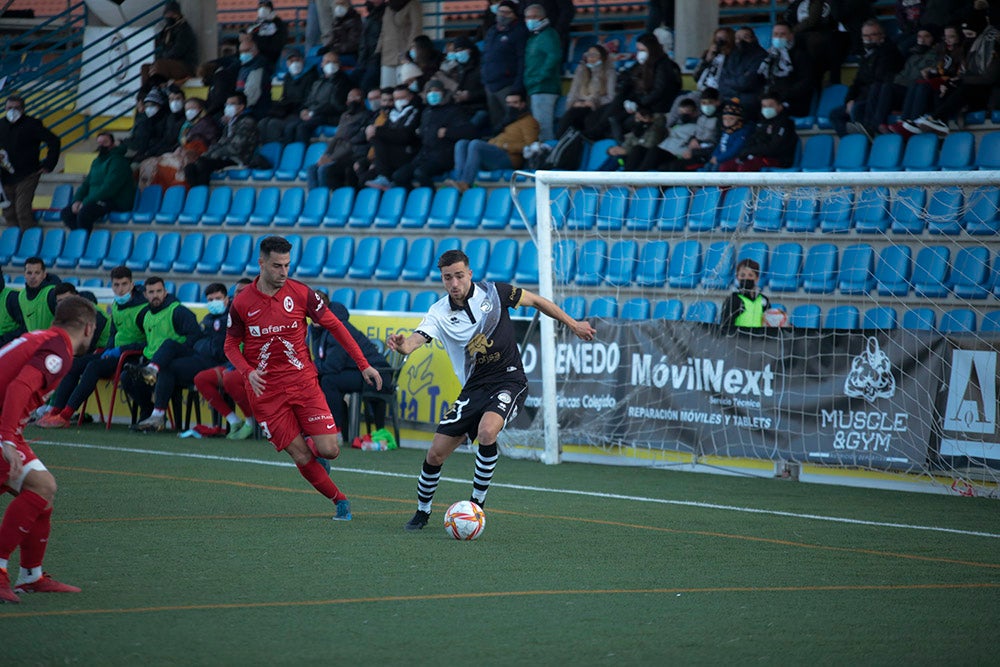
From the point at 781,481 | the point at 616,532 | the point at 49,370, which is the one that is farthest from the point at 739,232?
the point at 49,370

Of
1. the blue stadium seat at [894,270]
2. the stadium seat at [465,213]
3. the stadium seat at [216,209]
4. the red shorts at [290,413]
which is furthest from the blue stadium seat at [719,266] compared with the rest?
the stadium seat at [216,209]

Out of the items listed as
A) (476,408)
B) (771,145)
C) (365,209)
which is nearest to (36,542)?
(476,408)

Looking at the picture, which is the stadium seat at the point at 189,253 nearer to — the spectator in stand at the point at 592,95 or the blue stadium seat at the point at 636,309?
the spectator in stand at the point at 592,95

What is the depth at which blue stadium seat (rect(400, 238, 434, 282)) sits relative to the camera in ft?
59.4

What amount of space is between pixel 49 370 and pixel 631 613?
3009 mm

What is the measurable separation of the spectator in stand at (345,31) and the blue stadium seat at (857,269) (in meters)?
10.7

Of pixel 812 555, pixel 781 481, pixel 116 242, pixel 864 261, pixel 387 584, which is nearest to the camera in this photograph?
pixel 387 584

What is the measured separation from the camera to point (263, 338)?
932 cm

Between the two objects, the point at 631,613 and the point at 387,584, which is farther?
the point at 387,584

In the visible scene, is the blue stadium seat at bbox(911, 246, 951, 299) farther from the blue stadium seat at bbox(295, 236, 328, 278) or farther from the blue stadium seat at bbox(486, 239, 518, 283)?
the blue stadium seat at bbox(295, 236, 328, 278)

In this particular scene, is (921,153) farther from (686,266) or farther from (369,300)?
(369,300)

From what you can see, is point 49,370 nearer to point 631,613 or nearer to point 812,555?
point 631,613

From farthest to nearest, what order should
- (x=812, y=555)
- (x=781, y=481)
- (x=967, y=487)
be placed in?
(x=781, y=481) → (x=967, y=487) → (x=812, y=555)

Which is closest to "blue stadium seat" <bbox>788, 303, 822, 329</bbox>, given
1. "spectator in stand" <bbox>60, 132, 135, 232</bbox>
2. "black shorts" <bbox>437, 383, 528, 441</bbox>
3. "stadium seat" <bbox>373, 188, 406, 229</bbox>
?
"black shorts" <bbox>437, 383, 528, 441</bbox>
